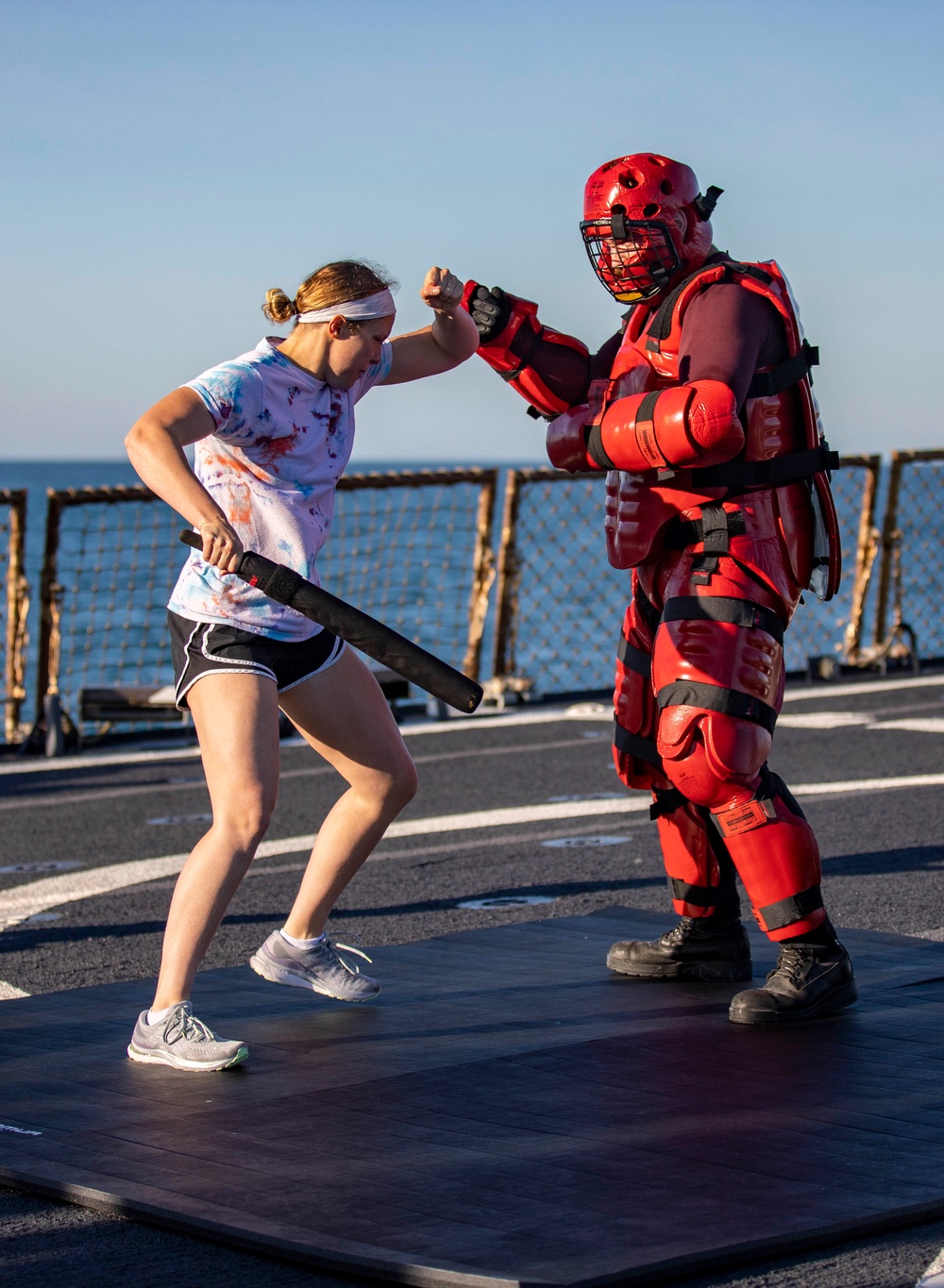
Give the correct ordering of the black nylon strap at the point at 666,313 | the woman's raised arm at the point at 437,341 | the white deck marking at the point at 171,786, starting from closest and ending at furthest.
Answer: the black nylon strap at the point at 666,313 → the woman's raised arm at the point at 437,341 → the white deck marking at the point at 171,786

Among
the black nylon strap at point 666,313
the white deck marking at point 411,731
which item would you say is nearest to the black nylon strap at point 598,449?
the black nylon strap at point 666,313

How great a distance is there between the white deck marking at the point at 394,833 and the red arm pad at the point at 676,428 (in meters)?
2.48

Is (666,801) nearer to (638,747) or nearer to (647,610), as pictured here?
(638,747)

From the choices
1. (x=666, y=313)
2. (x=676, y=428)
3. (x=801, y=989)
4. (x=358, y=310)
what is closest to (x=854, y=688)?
(x=666, y=313)

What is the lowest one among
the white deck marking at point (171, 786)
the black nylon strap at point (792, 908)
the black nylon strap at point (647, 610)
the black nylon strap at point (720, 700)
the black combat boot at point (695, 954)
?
the white deck marking at point (171, 786)

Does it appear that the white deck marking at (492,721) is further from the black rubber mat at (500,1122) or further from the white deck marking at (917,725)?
the black rubber mat at (500,1122)

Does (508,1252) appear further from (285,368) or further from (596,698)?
(596,698)

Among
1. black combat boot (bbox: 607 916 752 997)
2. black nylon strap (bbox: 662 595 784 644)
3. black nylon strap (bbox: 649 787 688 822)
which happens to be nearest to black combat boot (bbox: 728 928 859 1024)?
black combat boot (bbox: 607 916 752 997)

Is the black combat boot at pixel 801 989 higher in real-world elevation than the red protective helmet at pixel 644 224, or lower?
lower

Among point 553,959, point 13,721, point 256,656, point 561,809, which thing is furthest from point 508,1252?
point 13,721

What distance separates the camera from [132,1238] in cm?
266

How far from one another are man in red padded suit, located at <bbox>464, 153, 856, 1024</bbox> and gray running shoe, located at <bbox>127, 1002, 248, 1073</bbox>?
110 centimetres

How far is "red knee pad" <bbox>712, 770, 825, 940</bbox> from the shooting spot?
3906 millimetres

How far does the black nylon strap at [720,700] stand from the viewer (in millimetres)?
3859
